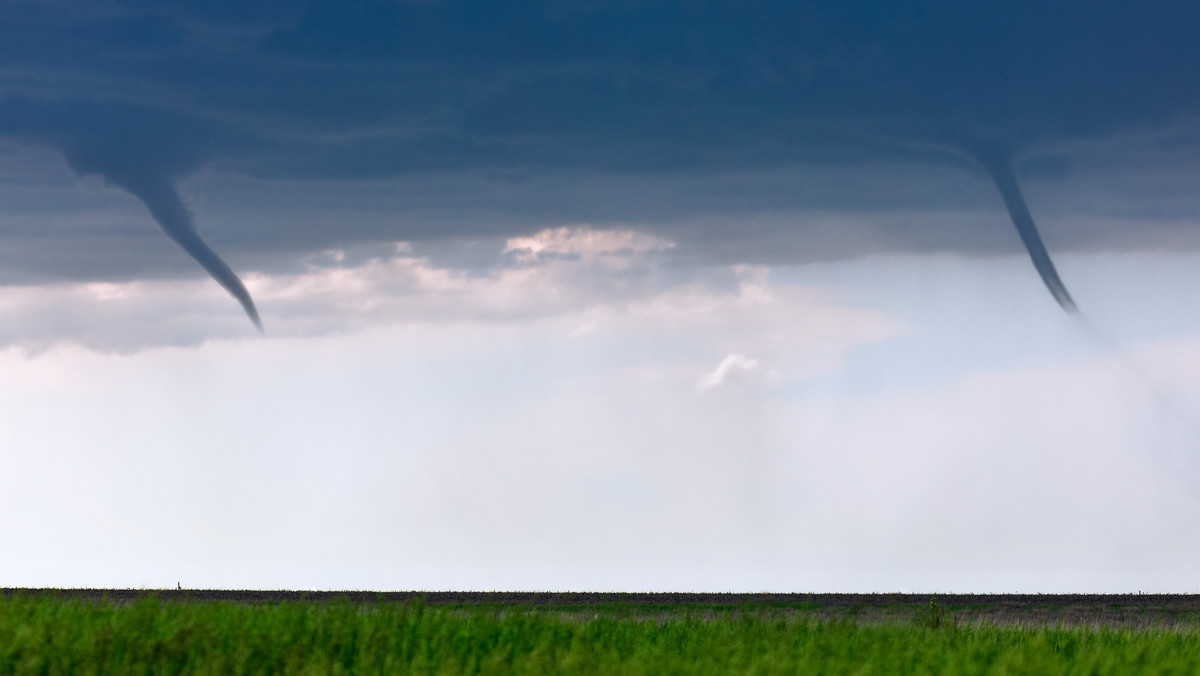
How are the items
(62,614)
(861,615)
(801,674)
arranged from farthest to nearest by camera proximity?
(861,615) < (62,614) < (801,674)

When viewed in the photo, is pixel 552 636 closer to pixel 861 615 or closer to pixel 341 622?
pixel 341 622

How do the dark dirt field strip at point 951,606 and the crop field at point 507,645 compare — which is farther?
the dark dirt field strip at point 951,606

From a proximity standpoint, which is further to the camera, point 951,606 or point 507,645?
point 951,606

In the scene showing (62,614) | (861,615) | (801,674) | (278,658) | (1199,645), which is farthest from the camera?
(861,615)

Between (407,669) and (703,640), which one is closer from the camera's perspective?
(407,669)

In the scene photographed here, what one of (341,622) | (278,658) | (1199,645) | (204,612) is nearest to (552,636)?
(341,622)

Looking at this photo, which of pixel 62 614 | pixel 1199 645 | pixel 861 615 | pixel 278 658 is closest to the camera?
pixel 278 658

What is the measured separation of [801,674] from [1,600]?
1671cm

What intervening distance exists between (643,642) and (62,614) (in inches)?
456

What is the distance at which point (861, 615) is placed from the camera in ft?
123

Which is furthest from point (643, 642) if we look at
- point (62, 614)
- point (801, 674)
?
point (62, 614)

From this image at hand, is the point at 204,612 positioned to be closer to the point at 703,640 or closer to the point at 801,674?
the point at 703,640

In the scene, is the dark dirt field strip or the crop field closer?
the crop field

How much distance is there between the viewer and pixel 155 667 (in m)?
18.7
